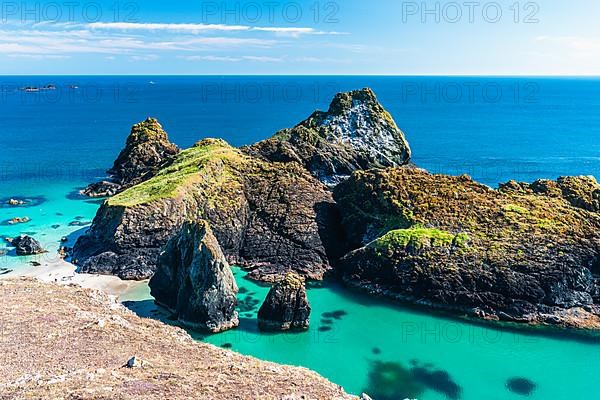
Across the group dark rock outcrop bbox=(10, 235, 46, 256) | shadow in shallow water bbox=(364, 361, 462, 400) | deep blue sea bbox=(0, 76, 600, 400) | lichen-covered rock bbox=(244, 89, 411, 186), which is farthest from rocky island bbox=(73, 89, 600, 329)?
shadow in shallow water bbox=(364, 361, 462, 400)

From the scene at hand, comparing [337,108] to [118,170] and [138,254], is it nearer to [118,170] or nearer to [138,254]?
[118,170]

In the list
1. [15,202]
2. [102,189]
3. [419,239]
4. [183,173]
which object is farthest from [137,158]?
[419,239]

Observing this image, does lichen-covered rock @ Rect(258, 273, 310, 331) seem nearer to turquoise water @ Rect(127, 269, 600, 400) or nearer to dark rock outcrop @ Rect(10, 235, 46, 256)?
turquoise water @ Rect(127, 269, 600, 400)

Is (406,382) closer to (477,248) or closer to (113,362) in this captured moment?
(477,248)

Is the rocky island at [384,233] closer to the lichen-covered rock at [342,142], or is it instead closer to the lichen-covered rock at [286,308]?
the lichen-covered rock at [286,308]

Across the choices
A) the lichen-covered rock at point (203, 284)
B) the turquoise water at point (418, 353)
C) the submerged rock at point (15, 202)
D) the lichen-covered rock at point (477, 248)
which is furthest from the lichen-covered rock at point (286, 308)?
the submerged rock at point (15, 202)

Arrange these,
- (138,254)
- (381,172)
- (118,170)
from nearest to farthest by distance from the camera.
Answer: (138,254)
(381,172)
(118,170)

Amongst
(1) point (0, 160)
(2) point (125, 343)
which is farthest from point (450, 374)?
(1) point (0, 160)
